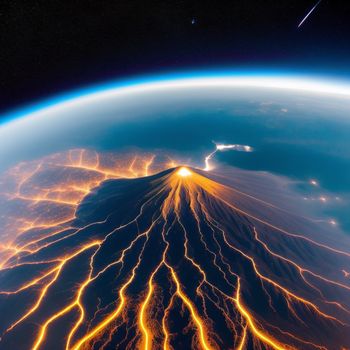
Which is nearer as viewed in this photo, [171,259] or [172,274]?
[172,274]

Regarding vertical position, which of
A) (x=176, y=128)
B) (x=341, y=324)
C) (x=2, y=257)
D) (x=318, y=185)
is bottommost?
(x=341, y=324)

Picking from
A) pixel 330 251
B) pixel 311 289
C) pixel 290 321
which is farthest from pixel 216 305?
pixel 330 251

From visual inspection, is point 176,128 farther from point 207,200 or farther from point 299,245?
point 299,245

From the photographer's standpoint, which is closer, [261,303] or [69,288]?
[261,303]

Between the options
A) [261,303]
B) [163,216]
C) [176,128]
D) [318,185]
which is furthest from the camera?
[176,128]

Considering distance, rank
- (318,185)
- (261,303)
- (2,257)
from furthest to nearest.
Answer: (318,185)
(2,257)
(261,303)

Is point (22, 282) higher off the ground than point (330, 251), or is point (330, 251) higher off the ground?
point (330, 251)

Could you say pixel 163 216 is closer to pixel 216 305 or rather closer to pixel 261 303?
pixel 216 305

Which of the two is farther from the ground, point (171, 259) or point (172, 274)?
point (171, 259)
